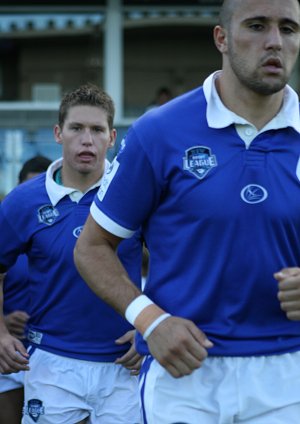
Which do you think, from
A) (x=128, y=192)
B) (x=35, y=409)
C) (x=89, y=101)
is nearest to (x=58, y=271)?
(x=35, y=409)

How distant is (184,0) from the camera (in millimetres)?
15766

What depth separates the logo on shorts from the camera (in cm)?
557

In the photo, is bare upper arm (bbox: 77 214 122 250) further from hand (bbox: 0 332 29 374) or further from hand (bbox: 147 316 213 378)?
hand (bbox: 0 332 29 374)

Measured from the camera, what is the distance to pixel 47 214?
18.4 feet

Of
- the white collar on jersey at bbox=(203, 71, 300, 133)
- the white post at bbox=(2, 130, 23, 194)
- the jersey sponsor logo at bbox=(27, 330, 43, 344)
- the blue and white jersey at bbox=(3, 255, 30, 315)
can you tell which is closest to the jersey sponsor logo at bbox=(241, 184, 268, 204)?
the white collar on jersey at bbox=(203, 71, 300, 133)

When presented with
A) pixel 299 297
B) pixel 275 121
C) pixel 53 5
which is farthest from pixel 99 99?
pixel 53 5

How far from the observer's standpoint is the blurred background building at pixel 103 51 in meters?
15.6

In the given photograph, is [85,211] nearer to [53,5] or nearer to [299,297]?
[299,297]

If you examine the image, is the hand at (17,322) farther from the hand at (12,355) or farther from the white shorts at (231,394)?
the white shorts at (231,394)

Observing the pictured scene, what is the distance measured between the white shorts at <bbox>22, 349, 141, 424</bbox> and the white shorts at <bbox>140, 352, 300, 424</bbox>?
188 cm

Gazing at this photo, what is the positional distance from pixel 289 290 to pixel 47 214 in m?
2.41

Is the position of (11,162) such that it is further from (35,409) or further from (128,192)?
(128,192)

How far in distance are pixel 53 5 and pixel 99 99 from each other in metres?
9.97

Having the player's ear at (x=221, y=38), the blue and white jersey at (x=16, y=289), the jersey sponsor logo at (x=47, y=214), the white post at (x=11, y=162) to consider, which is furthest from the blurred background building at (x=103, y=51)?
the player's ear at (x=221, y=38)
